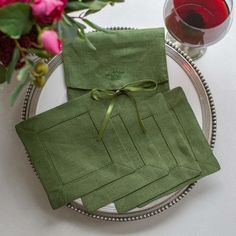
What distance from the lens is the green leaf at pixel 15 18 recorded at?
0.43 m

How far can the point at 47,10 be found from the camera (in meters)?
0.42

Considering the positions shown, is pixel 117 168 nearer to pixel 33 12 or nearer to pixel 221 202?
pixel 221 202

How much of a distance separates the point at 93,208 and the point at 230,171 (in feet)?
0.75

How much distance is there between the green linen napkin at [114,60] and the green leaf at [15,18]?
0.70 feet

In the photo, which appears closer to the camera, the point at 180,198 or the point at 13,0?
the point at 13,0

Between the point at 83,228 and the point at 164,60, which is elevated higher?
the point at 164,60

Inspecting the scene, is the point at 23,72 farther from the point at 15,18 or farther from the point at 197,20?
the point at 197,20

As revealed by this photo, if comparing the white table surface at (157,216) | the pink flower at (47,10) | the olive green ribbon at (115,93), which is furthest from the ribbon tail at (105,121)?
the pink flower at (47,10)

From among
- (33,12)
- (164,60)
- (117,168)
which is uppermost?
(33,12)

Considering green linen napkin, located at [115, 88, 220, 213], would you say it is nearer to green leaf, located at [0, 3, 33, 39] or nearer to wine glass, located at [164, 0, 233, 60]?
wine glass, located at [164, 0, 233, 60]

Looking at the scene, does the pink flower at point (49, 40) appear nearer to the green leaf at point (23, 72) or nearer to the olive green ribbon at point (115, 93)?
the green leaf at point (23, 72)

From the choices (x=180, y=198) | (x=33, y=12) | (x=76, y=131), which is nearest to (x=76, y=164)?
(x=76, y=131)

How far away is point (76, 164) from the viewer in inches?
25.1

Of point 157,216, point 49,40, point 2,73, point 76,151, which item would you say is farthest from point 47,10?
point 157,216
